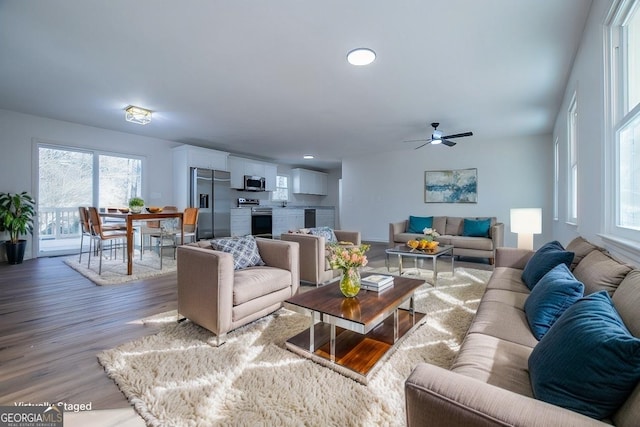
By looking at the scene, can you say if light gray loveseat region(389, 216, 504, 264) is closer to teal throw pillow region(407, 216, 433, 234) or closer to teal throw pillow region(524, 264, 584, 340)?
teal throw pillow region(407, 216, 433, 234)

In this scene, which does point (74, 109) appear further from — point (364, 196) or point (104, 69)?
point (364, 196)

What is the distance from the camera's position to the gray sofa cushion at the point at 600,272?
130 cm

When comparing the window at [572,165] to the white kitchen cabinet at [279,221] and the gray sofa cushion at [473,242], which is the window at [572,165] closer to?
the gray sofa cushion at [473,242]

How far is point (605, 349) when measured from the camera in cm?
76

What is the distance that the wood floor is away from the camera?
149 cm

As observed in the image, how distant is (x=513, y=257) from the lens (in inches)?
110

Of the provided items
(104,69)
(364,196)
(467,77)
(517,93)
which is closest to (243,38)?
(104,69)

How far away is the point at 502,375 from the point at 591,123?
2.31m

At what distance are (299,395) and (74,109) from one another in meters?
5.30

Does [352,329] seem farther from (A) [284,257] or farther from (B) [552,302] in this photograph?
(A) [284,257]

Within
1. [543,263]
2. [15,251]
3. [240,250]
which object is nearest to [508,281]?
[543,263]

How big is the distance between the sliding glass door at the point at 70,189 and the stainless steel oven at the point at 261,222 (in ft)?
9.62

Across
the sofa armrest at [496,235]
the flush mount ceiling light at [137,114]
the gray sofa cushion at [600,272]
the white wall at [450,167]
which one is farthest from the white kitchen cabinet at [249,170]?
the gray sofa cushion at [600,272]

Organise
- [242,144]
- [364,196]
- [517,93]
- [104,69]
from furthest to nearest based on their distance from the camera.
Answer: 1. [364,196]
2. [242,144]
3. [517,93]
4. [104,69]
